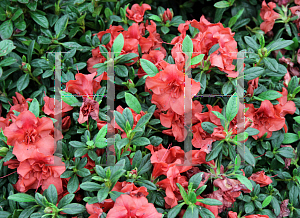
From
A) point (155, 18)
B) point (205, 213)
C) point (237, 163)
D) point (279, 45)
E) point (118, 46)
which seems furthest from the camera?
point (155, 18)

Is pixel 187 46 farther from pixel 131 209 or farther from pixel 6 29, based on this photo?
A: pixel 6 29

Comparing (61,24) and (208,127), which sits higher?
(61,24)

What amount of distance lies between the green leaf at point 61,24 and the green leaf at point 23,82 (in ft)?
0.84

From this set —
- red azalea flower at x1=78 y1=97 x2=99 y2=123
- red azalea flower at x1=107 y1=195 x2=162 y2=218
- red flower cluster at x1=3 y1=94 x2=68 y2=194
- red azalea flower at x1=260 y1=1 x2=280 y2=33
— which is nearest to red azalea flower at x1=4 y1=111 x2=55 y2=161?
red flower cluster at x1=3 y1=94 x2=68 y2=194

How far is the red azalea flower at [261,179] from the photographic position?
1.24m

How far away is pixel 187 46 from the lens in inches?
47.8

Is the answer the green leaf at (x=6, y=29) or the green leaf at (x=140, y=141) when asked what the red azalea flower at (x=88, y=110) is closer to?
the green leaf at (x=140, y=141)

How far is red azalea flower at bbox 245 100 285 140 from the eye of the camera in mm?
1274

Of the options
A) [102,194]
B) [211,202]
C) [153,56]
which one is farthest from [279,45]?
[102,194]

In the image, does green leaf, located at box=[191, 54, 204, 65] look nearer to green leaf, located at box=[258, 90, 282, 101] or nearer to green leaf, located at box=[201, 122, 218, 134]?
green leaf, located at box=[201, 122, 218, 134]

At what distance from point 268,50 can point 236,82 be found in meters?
0.29

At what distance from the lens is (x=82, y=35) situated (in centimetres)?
150

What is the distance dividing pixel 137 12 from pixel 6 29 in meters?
0.65

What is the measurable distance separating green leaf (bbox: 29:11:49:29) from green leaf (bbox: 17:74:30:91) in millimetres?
270
